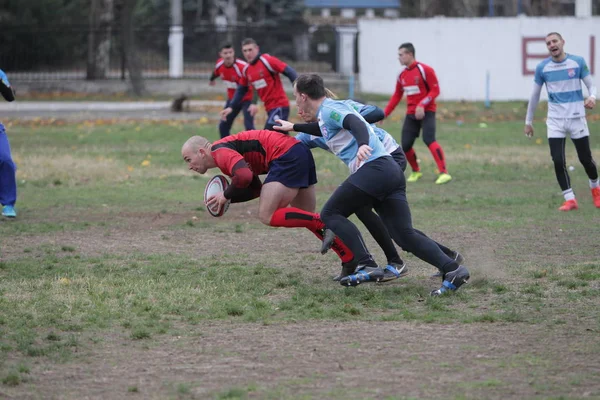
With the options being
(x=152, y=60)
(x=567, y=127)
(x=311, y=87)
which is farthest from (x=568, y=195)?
(x=152, y=60)

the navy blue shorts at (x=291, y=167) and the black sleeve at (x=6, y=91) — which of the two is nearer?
the navy blue shorts at (x=291, y=167)

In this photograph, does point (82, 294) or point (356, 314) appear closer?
point (356, 314)

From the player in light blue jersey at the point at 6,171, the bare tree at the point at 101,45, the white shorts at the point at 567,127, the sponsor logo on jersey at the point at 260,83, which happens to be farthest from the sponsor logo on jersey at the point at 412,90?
the bare tree at the point at 101,45

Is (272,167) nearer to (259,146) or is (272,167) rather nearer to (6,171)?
(259,146)

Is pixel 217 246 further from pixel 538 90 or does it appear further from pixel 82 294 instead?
pixel 538 90

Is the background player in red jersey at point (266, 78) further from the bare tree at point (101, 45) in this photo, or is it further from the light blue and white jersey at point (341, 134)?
the bare tree at point (101, 45)

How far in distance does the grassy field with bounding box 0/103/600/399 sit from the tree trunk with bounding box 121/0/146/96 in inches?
766

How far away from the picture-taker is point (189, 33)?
119 feet

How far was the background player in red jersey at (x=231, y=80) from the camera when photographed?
1626cm

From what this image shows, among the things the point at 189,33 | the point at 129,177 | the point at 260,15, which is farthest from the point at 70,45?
the point at 129,177

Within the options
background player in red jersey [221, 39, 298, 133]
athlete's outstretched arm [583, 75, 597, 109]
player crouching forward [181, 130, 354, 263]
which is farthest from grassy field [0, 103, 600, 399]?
background player in red jersey [221, 39, 298, 133]

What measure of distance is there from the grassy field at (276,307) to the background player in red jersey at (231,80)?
3.03m

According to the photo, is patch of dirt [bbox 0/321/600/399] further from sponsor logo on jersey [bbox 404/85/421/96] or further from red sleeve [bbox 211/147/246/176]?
sponsor logo on jersey [bbox 404/85/421/96]

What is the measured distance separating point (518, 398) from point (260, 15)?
1801 inches
